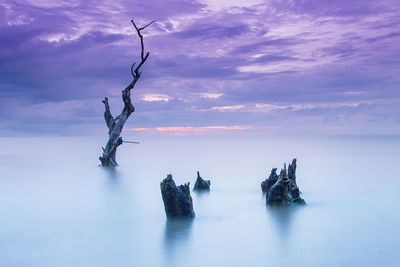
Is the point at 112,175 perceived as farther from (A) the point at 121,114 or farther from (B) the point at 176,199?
(B) the point at 176,199

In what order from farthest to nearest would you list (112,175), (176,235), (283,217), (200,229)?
(112,175), (283,217), (200,229), (176,235)

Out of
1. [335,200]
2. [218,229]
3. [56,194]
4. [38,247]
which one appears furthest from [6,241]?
[335,200]

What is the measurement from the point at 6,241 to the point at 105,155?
Answer: 745 inches

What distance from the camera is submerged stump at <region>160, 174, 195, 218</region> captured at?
41.7 ft

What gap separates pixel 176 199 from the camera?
12.9 m

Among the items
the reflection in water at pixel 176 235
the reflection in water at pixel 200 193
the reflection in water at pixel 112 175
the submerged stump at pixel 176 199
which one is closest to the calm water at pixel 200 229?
the reflection in water at pixel 176 235

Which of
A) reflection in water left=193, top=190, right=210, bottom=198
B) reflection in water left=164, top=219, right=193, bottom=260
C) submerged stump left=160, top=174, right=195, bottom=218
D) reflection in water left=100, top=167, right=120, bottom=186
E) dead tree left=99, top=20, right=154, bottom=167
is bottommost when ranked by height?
reflection in water left=164, top=219, right=193, bottom=260

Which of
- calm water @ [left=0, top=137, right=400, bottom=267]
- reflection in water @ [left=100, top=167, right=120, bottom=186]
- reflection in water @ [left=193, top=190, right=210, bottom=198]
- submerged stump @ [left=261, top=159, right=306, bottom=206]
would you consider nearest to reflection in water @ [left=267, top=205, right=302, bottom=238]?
calm water @ [left=0, top=137, right=400, bottom=267]

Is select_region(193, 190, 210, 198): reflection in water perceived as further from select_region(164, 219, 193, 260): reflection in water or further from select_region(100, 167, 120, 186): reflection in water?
select_region(100, 167, 120, 186): reflection in water

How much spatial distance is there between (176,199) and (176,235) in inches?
58.4

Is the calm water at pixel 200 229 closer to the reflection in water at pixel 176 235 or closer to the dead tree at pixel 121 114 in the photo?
the reflection in water at pixel 176 235

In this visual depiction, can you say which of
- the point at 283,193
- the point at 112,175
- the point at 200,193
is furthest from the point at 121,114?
the point at 283,193

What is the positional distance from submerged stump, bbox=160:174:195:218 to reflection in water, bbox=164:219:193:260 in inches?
9.4

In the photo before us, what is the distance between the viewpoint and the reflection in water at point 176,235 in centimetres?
1058
